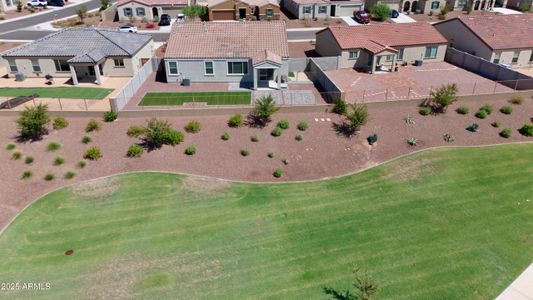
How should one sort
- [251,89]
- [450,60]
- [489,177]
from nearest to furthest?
[489,177], [251,89], [450,60]

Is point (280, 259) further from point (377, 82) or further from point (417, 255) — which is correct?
point (377, 82)

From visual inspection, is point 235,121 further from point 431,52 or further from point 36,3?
point 36,3

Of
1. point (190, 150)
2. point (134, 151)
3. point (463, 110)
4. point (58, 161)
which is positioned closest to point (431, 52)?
point (463, 110)

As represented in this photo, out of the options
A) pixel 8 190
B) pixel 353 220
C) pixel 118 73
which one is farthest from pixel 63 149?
pixel 353 220

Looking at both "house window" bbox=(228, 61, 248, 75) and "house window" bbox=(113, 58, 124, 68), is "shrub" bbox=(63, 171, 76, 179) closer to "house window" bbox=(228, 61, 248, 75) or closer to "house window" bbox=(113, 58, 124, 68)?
"house window" bbox=(113, 58, 124, 68)

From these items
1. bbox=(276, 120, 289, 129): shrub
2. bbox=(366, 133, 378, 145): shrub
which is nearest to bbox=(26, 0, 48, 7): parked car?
bbox=(276, 120, 289, 129): shrub
